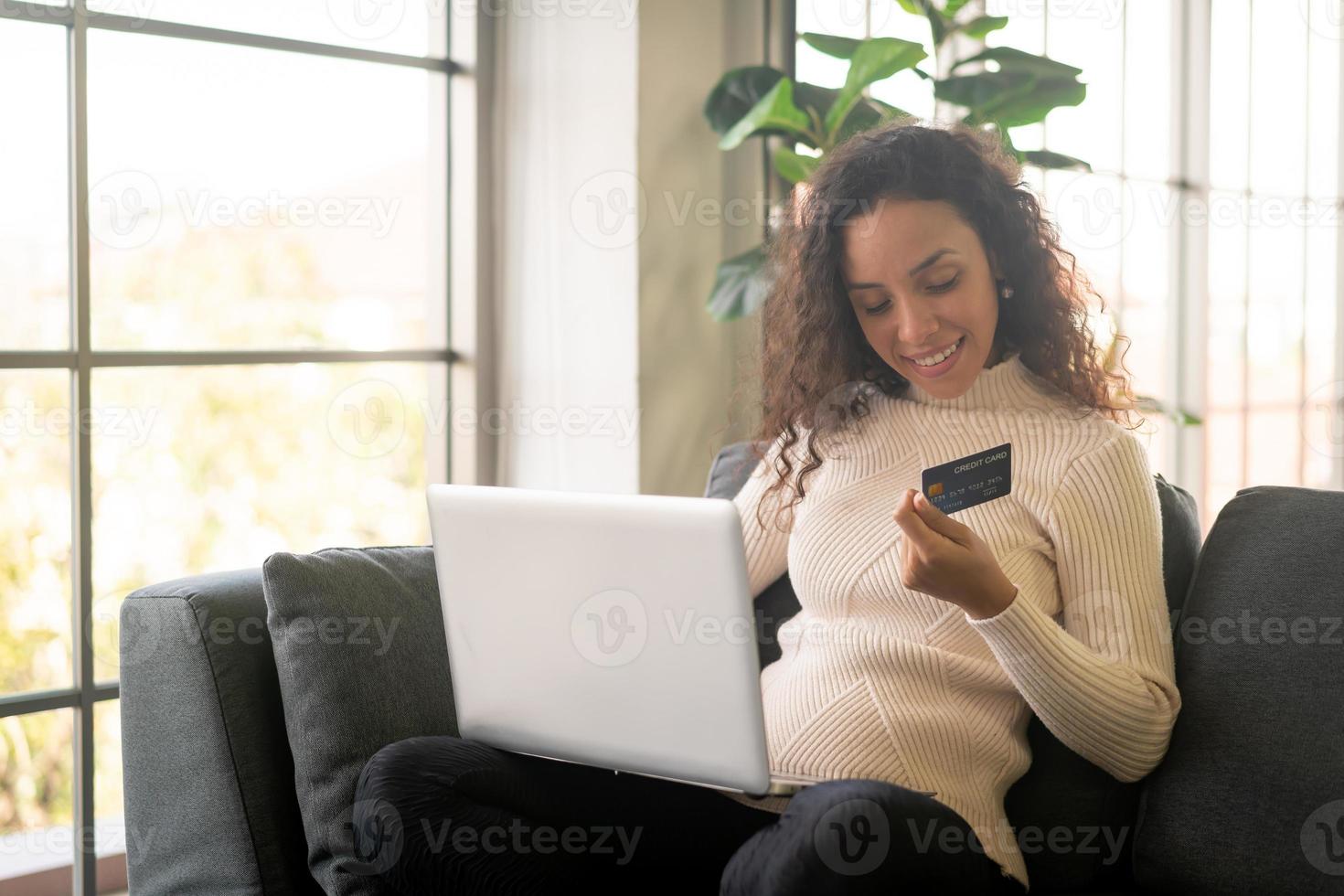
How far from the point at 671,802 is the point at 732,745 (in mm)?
226

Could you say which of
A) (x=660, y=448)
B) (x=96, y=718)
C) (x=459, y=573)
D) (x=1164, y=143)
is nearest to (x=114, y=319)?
(x=96, y=718)

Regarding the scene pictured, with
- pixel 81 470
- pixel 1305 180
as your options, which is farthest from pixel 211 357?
pixel 1305 180

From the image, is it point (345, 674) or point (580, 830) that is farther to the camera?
point (345, 674)

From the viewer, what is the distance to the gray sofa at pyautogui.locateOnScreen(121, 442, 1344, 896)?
1354mm

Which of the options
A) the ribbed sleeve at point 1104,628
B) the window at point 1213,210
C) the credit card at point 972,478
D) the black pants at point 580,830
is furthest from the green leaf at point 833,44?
the black pants at point 580,830

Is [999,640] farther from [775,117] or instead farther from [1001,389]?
[775,117]

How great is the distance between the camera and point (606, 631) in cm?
125

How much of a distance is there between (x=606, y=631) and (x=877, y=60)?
4.27ft

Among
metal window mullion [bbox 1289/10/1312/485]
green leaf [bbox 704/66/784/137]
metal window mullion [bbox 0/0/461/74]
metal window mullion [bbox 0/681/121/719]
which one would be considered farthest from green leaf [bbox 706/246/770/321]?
metal window mullion [bbox 1289/10/1312/485]

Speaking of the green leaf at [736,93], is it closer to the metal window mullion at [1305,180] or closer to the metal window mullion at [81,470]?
the metal window mullion at [81,470]

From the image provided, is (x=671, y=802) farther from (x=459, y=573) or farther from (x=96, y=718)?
(x=96, y=718)

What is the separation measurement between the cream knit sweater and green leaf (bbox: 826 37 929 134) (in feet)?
2.65

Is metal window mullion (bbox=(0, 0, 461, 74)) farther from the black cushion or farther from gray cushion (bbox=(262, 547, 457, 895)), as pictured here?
the black cushion

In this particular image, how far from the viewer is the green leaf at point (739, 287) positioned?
7.53ft
